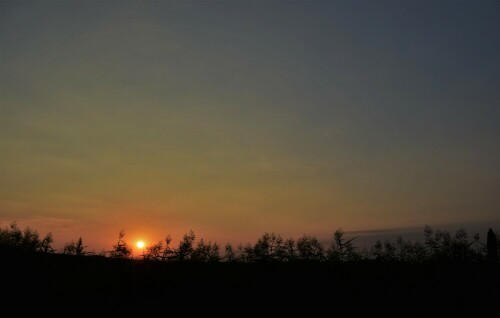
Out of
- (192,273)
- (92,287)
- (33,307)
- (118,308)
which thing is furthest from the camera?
(192,273)

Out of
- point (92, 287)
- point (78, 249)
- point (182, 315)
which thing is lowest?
point (182, 315)

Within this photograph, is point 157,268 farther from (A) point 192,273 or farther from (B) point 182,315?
(B) point 182,315

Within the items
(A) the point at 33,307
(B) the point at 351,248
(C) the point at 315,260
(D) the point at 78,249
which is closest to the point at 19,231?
(D) the point at 78,249

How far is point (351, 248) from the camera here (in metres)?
18.2

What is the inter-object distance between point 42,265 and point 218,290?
20.6 feet

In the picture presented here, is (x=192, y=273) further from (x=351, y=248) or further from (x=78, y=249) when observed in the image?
(x=351, y=248)

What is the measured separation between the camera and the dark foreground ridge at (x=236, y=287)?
11.0m

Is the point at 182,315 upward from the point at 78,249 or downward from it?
downward

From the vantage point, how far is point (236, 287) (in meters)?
13.1

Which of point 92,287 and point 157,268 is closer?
point 92,287

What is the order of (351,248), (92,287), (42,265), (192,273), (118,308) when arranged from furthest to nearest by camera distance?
(351,248) < (192,273) < (42,265) < (92,287) < (118,308)

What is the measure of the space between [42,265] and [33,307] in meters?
2.91

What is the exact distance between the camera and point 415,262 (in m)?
17.3

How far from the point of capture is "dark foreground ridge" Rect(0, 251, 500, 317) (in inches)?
433
